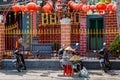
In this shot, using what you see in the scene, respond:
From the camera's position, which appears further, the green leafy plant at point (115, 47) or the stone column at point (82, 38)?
the stone column at point (82, 38)

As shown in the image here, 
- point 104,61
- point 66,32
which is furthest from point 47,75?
point 66,32

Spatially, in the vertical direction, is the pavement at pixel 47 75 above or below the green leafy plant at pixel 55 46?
below

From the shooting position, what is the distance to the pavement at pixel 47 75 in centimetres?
Result: 1162

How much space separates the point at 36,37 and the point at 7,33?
3.12m

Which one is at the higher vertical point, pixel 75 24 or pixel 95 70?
pixel 75 24

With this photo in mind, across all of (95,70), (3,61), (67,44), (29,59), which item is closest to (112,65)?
(95,70)

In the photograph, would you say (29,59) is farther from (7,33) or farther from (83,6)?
(83,6)

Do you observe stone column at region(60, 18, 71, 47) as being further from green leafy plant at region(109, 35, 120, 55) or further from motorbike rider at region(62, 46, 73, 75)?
green leafy plant at region(109, 35, 120, 55)

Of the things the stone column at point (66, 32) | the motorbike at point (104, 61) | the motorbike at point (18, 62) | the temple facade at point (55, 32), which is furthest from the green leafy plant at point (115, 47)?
the motorbike at point (18, 62)

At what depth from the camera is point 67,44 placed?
46.1 feet

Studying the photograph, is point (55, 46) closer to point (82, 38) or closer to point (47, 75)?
point (82, 38)

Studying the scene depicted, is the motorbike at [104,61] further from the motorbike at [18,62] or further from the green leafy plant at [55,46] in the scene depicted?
the green leafy plant at [55,46]

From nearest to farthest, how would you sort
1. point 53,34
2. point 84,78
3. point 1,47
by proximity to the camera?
point 84,78 → point 1,47 → point 53,34

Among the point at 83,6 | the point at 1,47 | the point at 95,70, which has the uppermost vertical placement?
the point at 83,6
